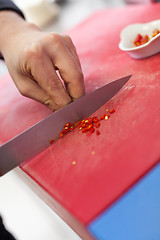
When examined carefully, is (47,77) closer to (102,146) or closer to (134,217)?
(102,146)

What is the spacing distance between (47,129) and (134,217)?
428mm

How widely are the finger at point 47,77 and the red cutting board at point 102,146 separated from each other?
150mm

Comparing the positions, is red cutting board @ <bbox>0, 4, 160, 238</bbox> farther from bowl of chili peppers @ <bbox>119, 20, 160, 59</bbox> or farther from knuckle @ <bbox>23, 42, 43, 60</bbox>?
knuckle @ <bbox>23, 42, 43, 60</bbox>

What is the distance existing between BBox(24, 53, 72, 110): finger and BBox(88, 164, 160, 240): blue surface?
0.43 meters

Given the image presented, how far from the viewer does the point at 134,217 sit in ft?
2.09

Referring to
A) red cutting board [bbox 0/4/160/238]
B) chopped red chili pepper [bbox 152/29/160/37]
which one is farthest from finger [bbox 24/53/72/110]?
chopped red chili pepper [bbox 152/29/160/37]

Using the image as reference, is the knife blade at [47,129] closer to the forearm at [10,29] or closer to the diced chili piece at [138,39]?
the diced chili piece at [138,39]

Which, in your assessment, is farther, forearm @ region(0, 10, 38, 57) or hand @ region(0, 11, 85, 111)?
forearm @ region(0, 10, 38, 57)

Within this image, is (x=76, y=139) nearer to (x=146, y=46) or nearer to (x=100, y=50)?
(x=146, y=46)

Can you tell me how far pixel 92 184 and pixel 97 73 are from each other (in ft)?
1.97

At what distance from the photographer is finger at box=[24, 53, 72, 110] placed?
93 cm

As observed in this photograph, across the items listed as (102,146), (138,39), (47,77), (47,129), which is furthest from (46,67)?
(138,39)

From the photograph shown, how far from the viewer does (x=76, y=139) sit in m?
0.90

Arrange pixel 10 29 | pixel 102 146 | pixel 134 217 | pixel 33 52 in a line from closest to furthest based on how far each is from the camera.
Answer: pixel 134 217, pixel 102 146, pixel 33 52, pixel 10 29
